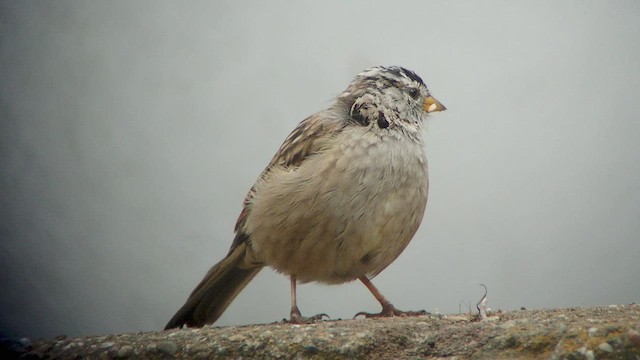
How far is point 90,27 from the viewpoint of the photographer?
616 centimetres

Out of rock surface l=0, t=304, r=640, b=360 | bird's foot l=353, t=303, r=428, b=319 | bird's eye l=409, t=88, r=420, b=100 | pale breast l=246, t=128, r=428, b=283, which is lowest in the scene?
rock surface l=0, t=304, r=640, b=360

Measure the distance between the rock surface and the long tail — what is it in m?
1.53

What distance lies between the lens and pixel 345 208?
4168 millimetres

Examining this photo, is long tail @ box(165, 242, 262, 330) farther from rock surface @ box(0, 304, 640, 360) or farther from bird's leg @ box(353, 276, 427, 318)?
rock surface @ box(0, 304, 640, 360)

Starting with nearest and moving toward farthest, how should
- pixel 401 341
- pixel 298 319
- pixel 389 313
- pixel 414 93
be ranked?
pixel 401 341 → pixel 298 319 → pixel 389 313 → pixel 414 93

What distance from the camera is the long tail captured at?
507 centimetres

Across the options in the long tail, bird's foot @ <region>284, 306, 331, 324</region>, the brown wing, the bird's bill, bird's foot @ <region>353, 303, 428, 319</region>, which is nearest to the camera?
bird's foot @ <region>284, 306, 331, 324</region>

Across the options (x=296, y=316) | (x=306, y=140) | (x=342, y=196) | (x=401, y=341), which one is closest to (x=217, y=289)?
(x=296, y=316)

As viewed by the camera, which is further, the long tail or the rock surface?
the long tail

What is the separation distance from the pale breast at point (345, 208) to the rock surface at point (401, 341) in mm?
913

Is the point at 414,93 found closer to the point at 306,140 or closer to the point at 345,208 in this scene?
the point at 306,140

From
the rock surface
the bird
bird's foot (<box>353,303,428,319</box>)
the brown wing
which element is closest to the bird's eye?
the bird

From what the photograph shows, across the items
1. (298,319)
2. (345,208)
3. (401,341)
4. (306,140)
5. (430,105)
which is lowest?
(401,341)

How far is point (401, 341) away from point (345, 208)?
131 cm
